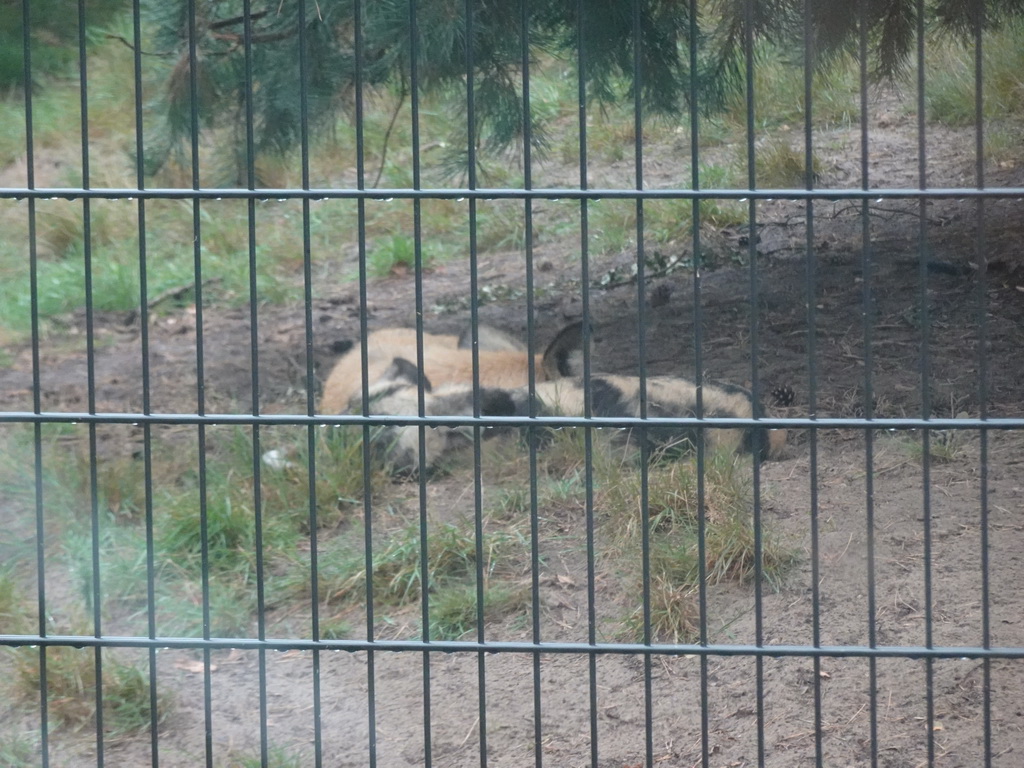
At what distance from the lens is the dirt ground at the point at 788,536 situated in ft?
12.0

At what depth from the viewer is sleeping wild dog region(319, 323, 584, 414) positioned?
6129 millimetres

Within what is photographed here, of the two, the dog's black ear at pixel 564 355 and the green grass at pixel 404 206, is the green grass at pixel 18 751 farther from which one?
the green grass at pixel 404 206

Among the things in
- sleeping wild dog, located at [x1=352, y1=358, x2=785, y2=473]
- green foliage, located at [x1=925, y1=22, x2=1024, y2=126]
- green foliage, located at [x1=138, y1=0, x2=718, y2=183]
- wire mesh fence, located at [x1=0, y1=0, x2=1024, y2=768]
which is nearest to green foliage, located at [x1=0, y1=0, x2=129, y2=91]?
wire mesh fence, located at [x1=0, y1=0, x2=1024, y2=768]

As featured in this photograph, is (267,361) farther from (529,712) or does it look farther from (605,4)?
(529,712)

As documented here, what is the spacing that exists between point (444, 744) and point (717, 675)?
943 mm

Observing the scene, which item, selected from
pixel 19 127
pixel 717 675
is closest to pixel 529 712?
pixel 717 675

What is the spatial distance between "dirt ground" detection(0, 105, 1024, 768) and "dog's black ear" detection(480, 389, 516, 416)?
1.26ft

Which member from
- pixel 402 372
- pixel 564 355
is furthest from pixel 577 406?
pixel 402 372

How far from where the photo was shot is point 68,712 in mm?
3867

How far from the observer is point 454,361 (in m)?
6.47

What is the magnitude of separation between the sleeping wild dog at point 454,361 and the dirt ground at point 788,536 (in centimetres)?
21

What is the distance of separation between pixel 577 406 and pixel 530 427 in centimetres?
288

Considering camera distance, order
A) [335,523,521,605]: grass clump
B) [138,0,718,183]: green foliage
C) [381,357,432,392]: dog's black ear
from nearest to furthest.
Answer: [335,523,521,605]: grass clump < [138,0,718,183]: green foliage < [381,357,432,392]: dog's black ear

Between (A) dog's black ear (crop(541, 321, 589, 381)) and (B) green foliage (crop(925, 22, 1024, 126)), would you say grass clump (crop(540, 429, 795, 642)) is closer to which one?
(A) dog's black ear (crop(541, 321, 589, 381))
